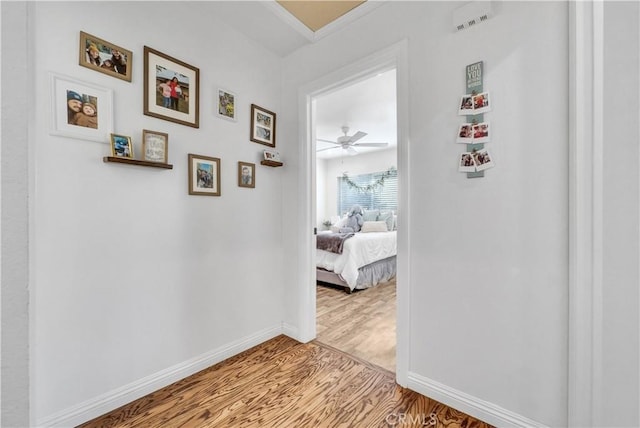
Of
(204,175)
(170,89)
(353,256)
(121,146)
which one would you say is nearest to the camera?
(121,146)

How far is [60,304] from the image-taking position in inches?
52.3

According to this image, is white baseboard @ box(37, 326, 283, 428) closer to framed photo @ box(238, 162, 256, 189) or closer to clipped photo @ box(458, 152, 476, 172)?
framed photo @ box(238, 162, 256, 189)

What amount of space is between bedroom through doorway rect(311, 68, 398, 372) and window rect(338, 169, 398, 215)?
0.02 m

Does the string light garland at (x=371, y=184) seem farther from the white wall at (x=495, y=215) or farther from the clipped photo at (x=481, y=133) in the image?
the clipped photo at (x=481, y=133)

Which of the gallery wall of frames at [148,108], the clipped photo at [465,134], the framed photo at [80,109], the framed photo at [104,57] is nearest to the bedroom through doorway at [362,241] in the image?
the clipped photo at [465,134]

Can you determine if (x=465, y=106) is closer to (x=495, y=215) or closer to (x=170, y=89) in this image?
(x=495, y=215)

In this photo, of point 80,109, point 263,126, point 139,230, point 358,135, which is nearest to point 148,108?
point 80,109

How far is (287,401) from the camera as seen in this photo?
1561mm

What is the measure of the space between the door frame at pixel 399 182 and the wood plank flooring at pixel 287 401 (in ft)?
0.72

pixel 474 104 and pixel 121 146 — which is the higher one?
pixel 474 104

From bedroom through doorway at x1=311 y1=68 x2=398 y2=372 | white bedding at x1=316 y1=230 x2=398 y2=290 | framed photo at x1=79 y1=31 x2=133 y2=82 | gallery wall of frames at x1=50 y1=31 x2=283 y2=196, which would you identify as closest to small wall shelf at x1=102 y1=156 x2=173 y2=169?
gallery wall of frames at x1=50 y1=31 x2=283 y2=196

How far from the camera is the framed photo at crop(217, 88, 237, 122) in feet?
6.50

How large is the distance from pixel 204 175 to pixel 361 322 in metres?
1.96

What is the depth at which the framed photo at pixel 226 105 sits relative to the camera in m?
1.98
